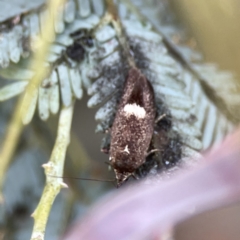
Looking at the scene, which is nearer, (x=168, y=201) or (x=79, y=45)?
(x=168, y=201)

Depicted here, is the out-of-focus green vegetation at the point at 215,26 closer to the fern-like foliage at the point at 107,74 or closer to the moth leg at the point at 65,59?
the fern-like foliage at the point at 107,74

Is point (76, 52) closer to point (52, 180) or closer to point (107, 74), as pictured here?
point (107, 74)

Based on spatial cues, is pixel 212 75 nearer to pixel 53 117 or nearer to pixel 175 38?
pixel 175 38

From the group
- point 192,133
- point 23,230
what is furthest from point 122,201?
point 23,230

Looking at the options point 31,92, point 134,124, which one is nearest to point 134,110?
point 134,124

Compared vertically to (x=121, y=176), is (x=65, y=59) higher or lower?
higher
